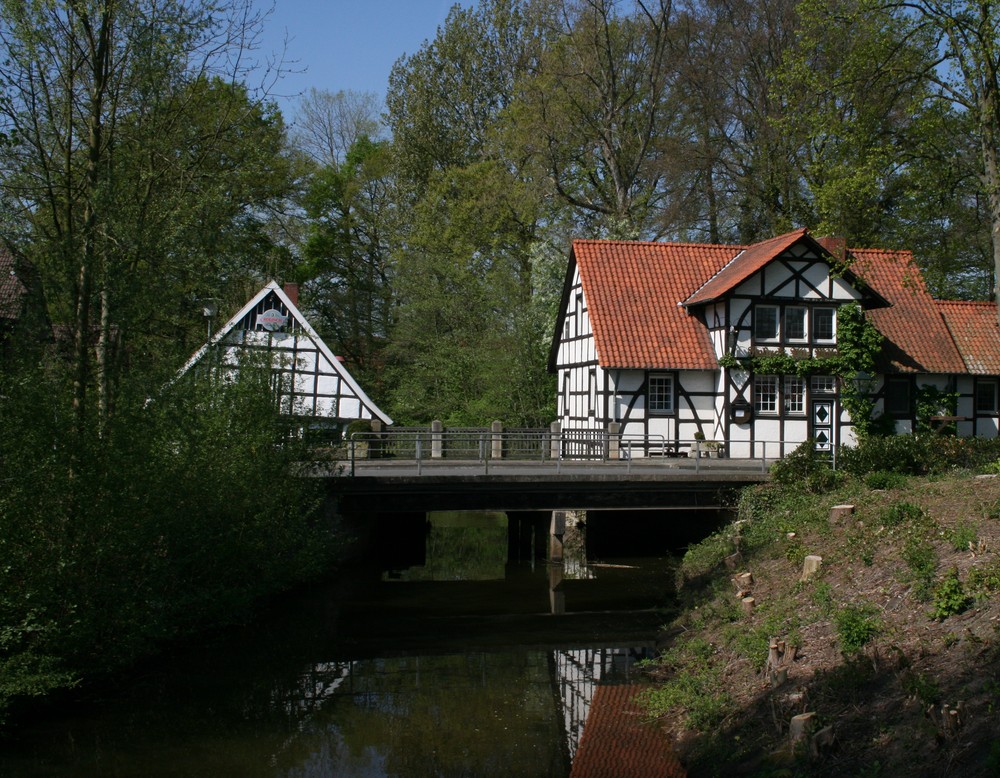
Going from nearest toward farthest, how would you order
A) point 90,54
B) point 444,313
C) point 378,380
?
1. point 90,54
2. point 444,313
3. point 378,380

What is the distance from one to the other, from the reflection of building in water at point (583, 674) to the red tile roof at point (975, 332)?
712 inches

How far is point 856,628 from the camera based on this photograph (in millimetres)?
10914

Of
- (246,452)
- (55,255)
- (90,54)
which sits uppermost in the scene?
(90,54)

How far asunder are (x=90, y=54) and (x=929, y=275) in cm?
1818

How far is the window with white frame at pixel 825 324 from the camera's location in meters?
27.6

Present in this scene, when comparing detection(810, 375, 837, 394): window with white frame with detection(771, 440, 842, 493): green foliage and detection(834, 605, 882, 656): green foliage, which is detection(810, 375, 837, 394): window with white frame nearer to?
detection(771, 440, 842, 493): green foliage

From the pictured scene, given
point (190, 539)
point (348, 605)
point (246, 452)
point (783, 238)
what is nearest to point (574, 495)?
point (348, 605)

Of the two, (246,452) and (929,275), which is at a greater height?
(929,275)

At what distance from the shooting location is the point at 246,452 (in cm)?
1692

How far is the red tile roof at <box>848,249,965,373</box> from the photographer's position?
93.5 ft

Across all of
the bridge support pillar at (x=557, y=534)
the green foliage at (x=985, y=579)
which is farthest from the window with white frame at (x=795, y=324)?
→ the green foliage at (x=985, y=579)

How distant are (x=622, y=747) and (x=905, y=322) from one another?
71.6 feet

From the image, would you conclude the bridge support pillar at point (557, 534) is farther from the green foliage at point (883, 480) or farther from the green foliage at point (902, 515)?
the green foliage at point (902, 515)

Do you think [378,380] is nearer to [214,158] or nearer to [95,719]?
[214,158]
